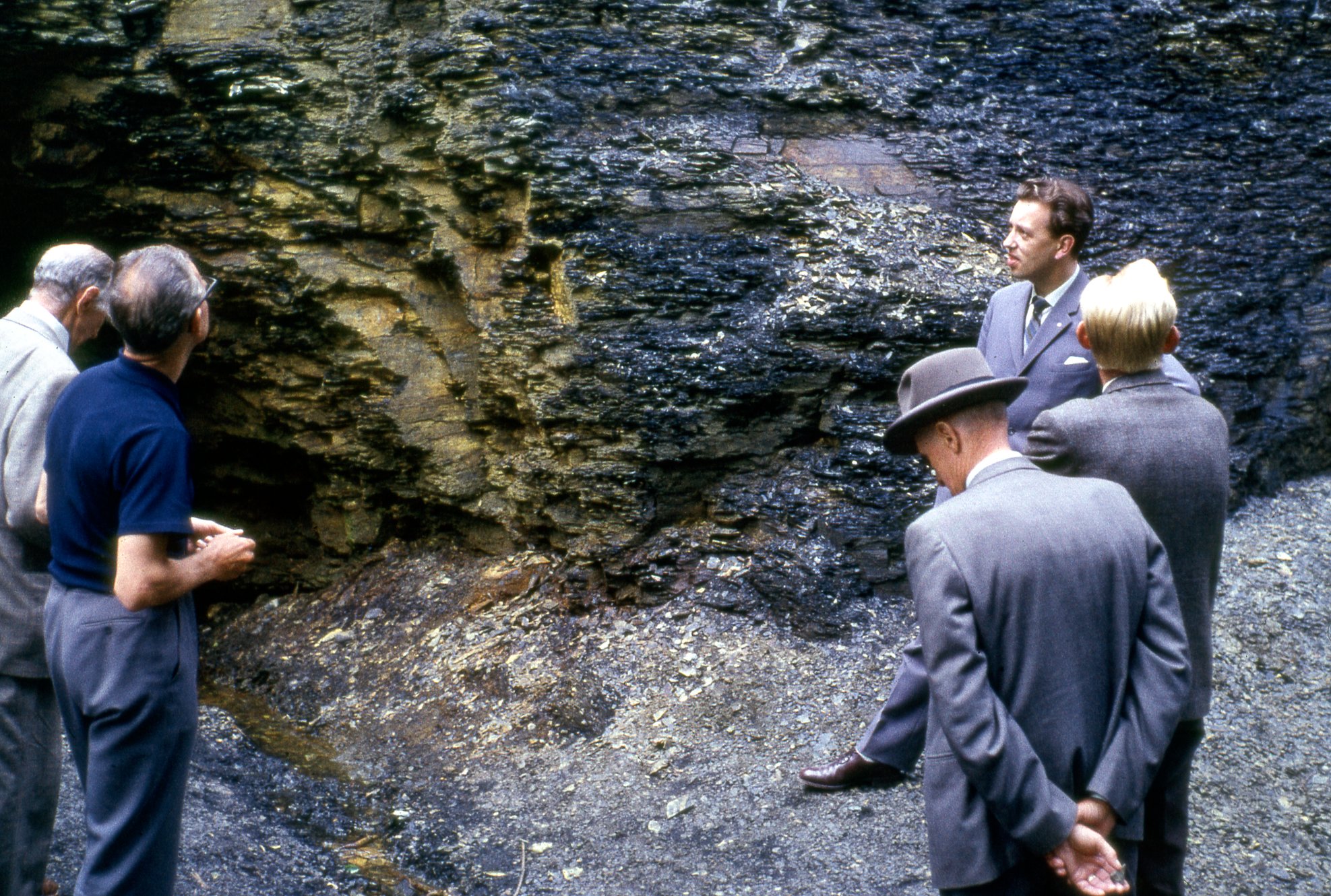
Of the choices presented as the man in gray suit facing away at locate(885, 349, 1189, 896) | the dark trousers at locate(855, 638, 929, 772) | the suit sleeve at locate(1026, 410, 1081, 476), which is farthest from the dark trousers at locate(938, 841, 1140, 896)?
the dark trousers at locate(855, 638, 929, 772)

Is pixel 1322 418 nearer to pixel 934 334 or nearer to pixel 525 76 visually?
pixel 934 334

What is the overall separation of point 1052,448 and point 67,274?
3107mm

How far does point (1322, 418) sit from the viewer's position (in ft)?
20.5

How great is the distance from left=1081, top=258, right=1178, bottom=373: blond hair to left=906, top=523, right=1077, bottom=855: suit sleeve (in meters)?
0.93

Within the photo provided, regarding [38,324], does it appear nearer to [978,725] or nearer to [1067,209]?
[978,725]

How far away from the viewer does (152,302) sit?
8.57 ft

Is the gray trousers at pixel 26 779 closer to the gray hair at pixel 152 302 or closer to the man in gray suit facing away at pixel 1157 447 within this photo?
the gray hair at pixel 152 302

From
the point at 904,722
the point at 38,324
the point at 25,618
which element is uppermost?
the point at 38,324

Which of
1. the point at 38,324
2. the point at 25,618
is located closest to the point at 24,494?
the point at 25,618

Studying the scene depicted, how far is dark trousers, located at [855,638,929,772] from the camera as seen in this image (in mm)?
3588

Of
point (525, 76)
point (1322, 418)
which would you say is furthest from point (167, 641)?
point (1322, 418)

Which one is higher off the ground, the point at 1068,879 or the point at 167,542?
the point at 167,542

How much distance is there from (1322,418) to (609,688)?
15.3 ft

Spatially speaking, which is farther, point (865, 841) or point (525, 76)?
point (525, 76)
